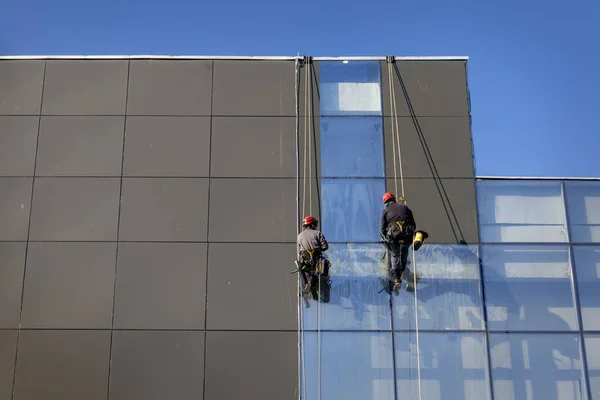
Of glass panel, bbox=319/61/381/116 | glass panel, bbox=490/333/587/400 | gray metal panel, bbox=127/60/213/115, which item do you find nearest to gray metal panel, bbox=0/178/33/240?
gray metal panel, bbox=127/60/213/115

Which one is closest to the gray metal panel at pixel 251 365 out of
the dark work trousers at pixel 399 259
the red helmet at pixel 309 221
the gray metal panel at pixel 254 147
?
the red helmet at pixel 309 221

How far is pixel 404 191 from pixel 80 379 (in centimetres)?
655

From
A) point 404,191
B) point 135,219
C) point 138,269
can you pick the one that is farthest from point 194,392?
point 404,191

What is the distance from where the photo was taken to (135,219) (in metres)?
14.5

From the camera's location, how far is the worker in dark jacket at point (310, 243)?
537 inches

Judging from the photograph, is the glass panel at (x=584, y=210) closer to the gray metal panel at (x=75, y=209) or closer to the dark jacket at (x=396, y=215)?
the dark jacket at (x=396, y=215)

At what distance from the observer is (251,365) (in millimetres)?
13664

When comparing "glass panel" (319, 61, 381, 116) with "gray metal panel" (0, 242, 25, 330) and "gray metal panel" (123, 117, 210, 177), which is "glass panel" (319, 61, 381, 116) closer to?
"gray metal panel" (123, 117, 210, 177)

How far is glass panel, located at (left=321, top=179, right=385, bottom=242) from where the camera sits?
14414 millimetres

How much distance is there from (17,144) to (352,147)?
6232 mm

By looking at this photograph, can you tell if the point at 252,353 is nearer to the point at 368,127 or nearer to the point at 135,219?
the point at 135,219

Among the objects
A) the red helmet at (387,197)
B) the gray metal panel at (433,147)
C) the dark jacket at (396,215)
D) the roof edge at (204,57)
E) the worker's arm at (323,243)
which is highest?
the roof edge at (204,57)

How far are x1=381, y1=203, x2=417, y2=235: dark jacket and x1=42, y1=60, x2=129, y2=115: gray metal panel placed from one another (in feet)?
17.5

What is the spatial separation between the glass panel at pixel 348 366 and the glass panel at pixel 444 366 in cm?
23
